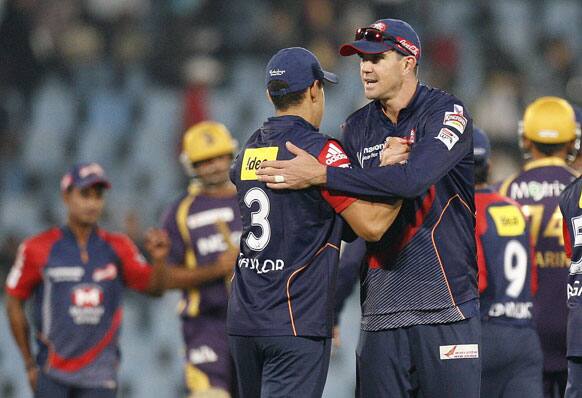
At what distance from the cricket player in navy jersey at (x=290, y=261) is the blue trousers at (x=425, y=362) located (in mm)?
218

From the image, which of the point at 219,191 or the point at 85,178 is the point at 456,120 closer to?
the point at 219,191

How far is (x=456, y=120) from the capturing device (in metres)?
4.82

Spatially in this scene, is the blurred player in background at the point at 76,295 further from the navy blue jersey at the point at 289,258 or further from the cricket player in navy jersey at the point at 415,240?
the cricket player in navy jersey at the point at 415,240

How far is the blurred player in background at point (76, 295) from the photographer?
7.46 m

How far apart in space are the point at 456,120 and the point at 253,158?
83cm

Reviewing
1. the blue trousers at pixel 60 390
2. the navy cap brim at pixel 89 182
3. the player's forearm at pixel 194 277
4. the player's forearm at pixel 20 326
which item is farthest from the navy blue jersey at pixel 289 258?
the player's forearm at pixel 20 326

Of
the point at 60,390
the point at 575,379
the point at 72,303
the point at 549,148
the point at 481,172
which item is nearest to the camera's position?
the point at 575,379

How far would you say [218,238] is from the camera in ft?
25.5

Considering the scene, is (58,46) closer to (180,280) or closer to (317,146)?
(180,280)

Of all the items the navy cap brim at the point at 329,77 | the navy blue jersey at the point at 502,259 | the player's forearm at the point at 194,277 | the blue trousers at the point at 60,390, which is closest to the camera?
the navy cap brim at the point at 329,77

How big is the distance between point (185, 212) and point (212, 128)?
667 mm

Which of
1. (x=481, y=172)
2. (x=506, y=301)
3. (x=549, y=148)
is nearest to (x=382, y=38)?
(x=481, y=172)

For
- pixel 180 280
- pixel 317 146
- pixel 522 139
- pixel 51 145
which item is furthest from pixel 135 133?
pixel 317 146

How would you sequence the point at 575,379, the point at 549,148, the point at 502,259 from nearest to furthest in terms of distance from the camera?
1. the point at 575,379
2. the point at 502,259
3. the point at 549,148
